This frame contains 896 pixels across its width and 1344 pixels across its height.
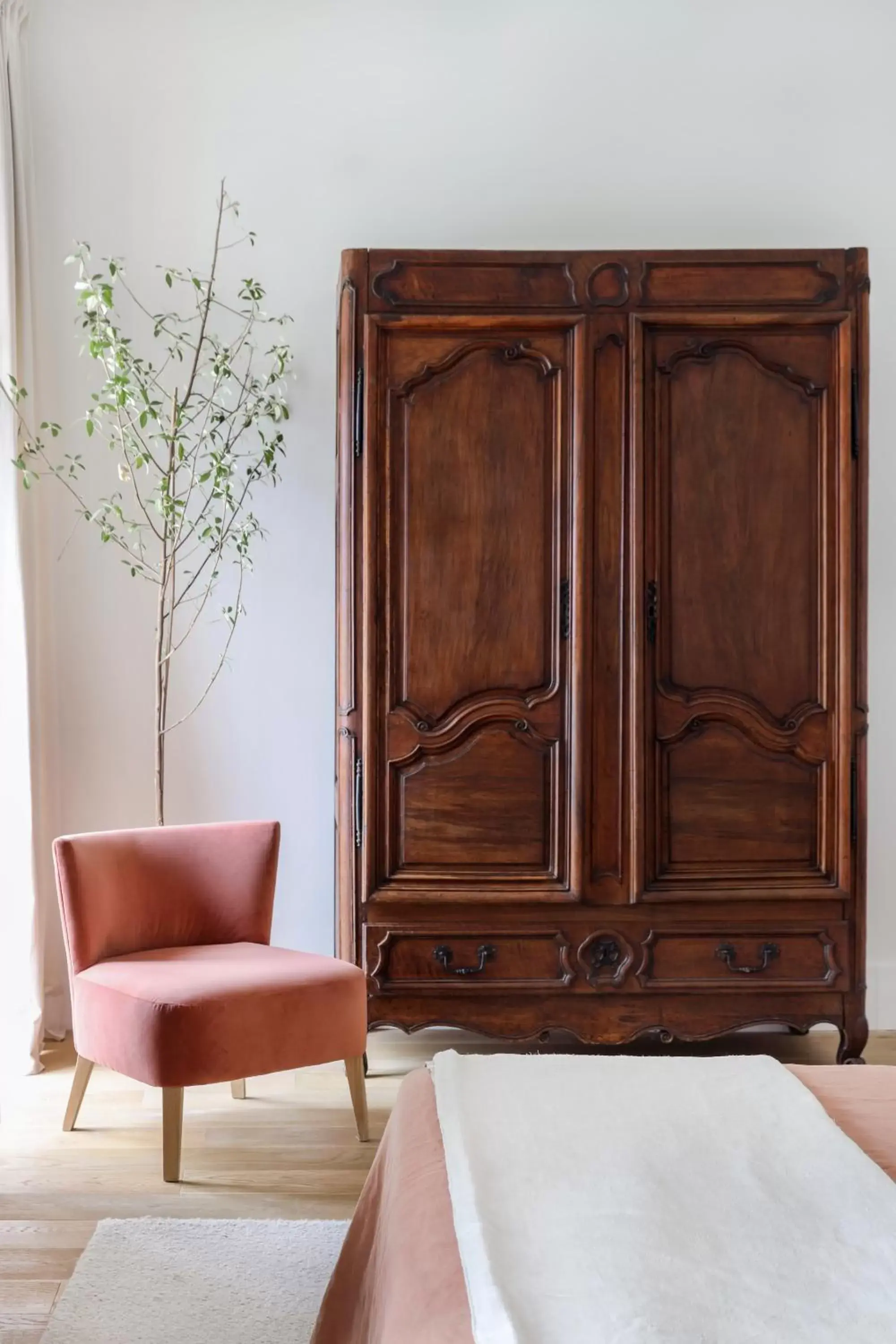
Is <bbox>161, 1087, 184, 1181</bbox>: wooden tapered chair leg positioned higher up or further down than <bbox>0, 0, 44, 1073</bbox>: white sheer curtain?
further down

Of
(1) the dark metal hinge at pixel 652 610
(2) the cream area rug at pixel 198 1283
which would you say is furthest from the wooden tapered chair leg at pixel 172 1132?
(1) the dark metal hinge at pixel 652 610

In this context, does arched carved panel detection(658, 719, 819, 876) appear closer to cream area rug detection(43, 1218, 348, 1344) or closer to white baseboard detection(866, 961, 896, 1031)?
white baseboard detection(866, 961, 896, 1031)

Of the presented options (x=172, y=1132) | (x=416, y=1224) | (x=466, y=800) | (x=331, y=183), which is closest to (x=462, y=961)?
(x=466, y=800)

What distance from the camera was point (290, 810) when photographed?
351cm

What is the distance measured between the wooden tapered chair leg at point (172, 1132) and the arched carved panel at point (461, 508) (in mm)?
1071

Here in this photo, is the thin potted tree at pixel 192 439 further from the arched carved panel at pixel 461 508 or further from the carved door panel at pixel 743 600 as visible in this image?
the carved door panel at pixel 743 600

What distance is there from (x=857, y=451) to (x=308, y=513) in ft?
5.25

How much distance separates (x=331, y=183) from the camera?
3461 mm

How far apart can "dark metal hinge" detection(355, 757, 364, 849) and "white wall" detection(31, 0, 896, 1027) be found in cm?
61

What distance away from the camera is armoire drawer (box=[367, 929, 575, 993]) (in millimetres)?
2885

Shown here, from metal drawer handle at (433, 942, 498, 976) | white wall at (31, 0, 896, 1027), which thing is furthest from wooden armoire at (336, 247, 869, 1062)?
white wall at (31, 0, 896, 1027)

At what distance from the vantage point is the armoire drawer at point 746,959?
2.91m

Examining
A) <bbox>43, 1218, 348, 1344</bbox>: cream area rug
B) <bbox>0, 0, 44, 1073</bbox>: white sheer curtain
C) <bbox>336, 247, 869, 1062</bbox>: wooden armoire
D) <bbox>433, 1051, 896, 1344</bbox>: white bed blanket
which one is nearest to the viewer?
<bbox>433, 1051, 896, 1344</bbox>: white bed blanket

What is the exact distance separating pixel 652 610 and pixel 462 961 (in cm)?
102
